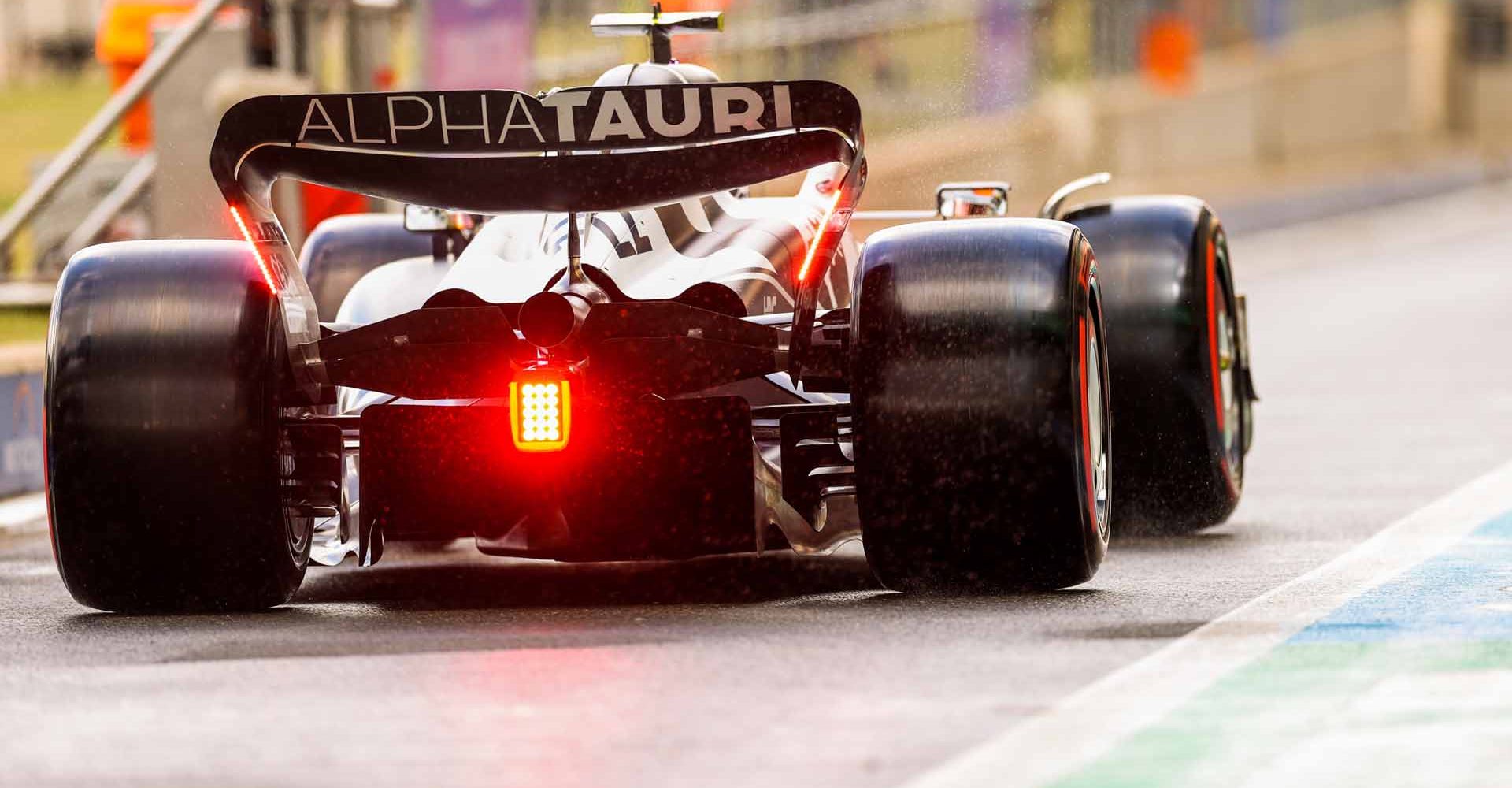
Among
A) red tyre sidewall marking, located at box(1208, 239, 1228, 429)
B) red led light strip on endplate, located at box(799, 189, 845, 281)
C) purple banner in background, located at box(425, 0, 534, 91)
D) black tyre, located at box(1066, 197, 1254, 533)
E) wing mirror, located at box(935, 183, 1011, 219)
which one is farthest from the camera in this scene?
purple banner in background, located at box(425, 0, 534, 91)

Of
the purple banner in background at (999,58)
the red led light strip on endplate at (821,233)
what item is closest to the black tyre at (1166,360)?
the red led light strip on endplate at (821,233)

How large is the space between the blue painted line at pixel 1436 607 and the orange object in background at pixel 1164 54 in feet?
129

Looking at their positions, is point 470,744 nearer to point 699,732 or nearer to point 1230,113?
point 699,732

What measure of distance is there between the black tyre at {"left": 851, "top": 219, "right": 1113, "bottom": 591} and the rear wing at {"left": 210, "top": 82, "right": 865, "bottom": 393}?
24cm

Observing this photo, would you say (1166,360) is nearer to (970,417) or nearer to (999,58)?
(970,417)

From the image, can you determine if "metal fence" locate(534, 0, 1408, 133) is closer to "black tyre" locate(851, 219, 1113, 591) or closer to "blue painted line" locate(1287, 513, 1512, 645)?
"blue painted line" locate(1287, 513, 1512, 645)

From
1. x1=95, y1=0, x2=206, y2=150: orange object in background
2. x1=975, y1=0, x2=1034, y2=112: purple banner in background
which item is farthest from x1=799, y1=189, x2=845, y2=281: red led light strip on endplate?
x1=975, y1=0, x2=1034, y2=112: purple banner in background

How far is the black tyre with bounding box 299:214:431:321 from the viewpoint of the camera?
10.2 meters

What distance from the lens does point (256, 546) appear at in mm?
7098

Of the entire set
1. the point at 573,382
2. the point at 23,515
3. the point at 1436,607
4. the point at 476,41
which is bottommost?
the point at 23,515

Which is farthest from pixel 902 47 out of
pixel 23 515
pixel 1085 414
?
pixel 1085 414

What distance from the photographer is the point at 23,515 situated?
10.7 m

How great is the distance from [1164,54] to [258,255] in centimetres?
4066

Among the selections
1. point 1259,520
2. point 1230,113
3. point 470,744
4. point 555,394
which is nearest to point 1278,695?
point 470,744
